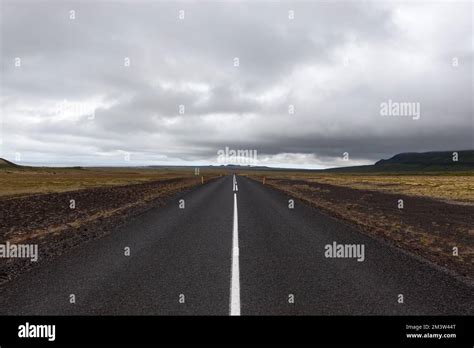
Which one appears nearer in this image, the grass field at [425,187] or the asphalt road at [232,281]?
the asphalt road at [232,281]

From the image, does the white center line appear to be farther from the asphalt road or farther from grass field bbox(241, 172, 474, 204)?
grass field bbox(241, 172, 474, 204)

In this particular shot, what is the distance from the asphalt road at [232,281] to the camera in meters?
5.30

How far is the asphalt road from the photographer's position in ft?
17.4

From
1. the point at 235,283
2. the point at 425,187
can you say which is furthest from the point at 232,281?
the point at 425,187

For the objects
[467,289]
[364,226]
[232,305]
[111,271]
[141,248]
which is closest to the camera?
[232,305]

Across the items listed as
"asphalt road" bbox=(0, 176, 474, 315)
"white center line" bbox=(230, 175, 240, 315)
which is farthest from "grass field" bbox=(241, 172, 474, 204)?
"white center line" bbox=(230, 175, 240, 315)

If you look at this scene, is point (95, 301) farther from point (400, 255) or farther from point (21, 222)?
point (21, 222)

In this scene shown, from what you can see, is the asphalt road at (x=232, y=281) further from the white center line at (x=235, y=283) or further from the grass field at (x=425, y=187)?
the grass field at (x=425, y=187)

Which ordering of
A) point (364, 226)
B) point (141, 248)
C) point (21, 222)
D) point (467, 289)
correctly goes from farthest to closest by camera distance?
point (21, 222), point (364, 226), point (141, 248), point (467, 289)

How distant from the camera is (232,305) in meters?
5.35

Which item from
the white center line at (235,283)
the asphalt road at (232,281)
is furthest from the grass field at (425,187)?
the white center line at (235,283)

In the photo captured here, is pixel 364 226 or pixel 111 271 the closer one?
pixel 111 271

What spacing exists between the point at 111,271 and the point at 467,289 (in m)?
6.93

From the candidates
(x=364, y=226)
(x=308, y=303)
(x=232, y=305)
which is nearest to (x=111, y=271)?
(x=232, y=305)
